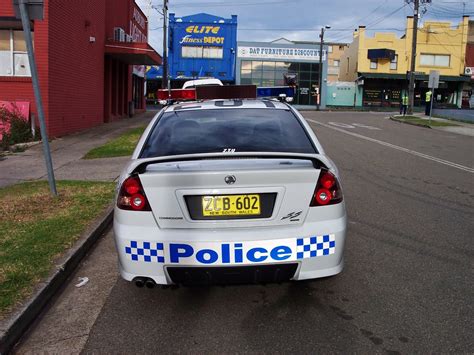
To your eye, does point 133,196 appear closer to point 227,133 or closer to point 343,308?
point 227,133

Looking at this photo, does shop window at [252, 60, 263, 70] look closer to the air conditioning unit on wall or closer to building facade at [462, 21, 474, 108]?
building facade at [462, 21, 474, 108]

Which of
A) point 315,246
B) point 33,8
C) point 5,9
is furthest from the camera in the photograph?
point 5,9

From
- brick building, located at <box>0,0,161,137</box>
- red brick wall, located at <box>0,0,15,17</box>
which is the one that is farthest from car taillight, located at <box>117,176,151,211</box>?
red brick wall, located at <box>0,0,15,17</box>

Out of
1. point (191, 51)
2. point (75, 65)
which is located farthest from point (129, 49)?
point (191, 51)

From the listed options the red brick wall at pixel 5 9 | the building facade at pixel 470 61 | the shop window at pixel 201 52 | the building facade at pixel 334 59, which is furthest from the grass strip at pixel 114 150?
the building facade at pixel 334 59

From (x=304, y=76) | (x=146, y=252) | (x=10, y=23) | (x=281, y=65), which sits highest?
(x=281, y=65)

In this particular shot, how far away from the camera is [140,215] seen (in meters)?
3.67

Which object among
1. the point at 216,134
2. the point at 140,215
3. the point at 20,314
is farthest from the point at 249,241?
the point at 20,314

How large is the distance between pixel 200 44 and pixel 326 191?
46.5 m

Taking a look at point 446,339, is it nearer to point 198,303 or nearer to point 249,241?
point 249,241

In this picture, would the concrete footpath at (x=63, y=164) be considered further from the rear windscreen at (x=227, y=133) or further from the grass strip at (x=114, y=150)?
the rear windscreen at (x=227, y=133)

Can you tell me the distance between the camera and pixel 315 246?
366cm

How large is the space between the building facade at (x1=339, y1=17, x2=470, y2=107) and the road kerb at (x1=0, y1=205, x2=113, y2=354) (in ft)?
162

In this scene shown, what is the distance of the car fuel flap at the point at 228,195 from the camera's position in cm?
359
